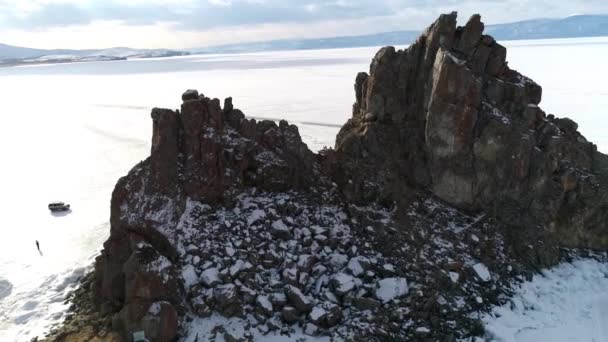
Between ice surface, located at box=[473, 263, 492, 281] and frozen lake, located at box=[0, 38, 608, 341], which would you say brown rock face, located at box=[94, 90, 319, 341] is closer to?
frozen lake, located at box=[0, 38, 608, 341]

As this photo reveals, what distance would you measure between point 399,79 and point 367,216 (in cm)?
640

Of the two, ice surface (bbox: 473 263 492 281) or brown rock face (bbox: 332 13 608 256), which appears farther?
brown rock face (bbox: 332 13 608 256)

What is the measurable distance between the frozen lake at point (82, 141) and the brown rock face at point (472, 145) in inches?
525

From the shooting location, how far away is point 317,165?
19.4 m

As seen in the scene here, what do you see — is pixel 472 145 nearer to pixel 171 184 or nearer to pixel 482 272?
pixel 482 272

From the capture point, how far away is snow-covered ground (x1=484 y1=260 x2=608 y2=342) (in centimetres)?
1488

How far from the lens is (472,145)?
61.6 ft

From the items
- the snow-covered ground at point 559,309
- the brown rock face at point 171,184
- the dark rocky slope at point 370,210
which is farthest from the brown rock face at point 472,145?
the brown rock face at point 171,184

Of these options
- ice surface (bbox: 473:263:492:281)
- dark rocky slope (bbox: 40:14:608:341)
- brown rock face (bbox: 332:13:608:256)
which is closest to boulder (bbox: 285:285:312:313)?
dark rocky slope (bbox: 40:14:608:341)

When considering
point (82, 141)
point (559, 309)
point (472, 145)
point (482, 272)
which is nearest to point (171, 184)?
point (482, 272)

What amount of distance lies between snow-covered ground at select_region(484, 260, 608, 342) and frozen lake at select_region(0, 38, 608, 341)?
617 inches

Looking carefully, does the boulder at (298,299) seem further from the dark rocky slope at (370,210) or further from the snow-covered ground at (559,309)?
the snow-covered ground at (559,309)

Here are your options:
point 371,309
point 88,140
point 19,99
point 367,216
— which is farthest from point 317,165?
point 19,99

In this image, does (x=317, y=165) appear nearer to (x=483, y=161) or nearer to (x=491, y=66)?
(x=483, y=161)
